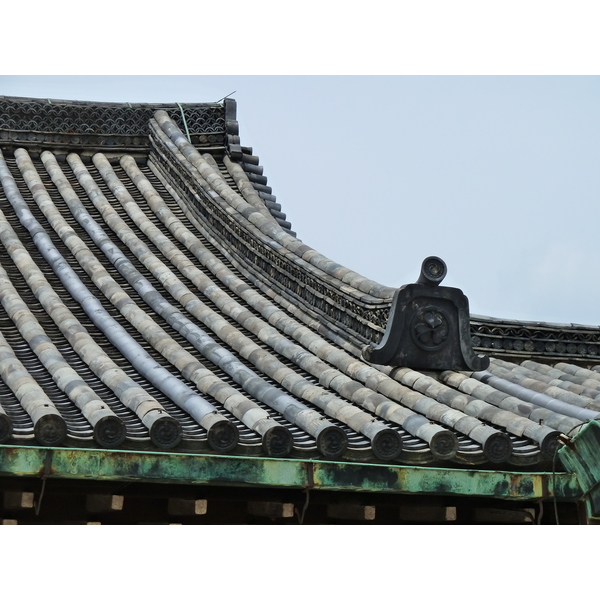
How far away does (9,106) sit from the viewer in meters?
11.7

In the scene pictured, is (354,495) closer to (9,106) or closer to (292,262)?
(292,262)

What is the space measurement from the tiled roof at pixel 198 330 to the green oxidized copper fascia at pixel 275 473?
0.09 meters

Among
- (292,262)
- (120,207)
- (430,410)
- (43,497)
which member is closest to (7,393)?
(43,497)

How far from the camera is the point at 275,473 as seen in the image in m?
6.32

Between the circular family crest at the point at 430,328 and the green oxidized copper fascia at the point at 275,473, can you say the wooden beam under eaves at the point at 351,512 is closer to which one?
the green oxidized copper fascia at the point at 275,473

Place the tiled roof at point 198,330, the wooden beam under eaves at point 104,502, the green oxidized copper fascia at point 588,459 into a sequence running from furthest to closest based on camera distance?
the tiled roof at point 198,330
the wooden beam under eaves at point 104,502
the green oxidized copper fascia at point 588,459

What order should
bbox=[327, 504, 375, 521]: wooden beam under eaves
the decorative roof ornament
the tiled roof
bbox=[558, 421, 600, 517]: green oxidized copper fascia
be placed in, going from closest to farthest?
bbox=[558, 421, 600, 517]: green oxidized copper fascia < the tiled roof < bbox=[327, 504, 375, 521]: wooden beam under eaves < the decorative roof ornament

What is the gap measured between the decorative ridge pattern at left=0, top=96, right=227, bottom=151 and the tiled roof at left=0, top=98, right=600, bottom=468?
0.02m

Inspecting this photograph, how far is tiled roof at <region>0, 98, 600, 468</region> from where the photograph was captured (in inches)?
263

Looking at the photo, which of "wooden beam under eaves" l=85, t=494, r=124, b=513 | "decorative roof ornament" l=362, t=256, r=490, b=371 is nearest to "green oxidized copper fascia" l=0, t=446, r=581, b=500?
"wooden beam under eaves" l=85, t=494, r=124, b=513

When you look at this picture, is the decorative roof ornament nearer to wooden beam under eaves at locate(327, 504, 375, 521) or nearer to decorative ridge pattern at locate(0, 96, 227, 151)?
wooden beam under eaves at locate(327, 504, 375, 521)

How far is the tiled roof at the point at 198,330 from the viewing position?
6.68m

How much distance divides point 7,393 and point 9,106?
17.8 feet

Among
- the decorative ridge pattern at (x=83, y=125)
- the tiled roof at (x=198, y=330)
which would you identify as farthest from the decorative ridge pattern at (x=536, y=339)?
the decorative ridge pattern at (x=83, y=125)
